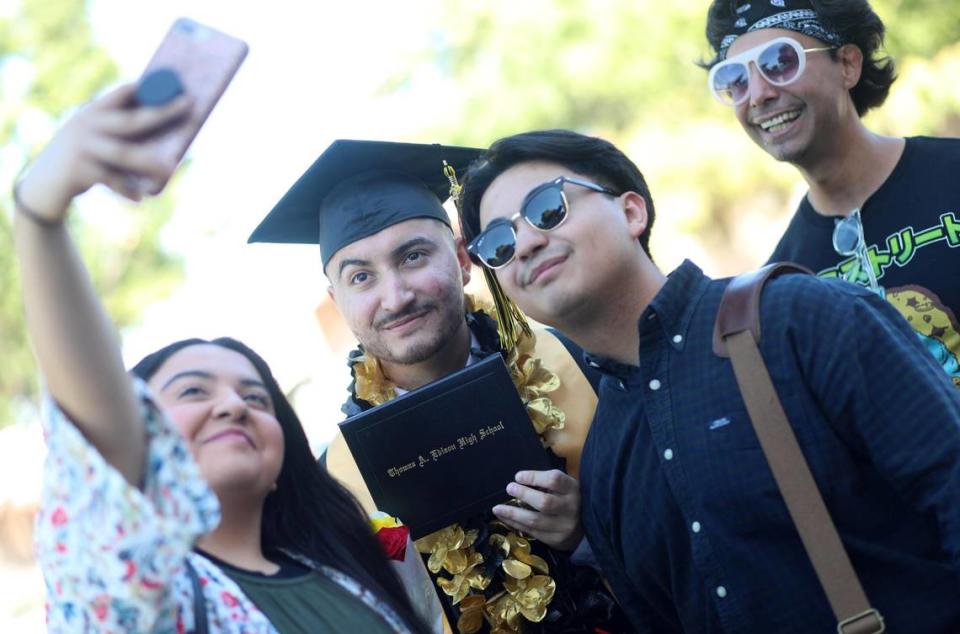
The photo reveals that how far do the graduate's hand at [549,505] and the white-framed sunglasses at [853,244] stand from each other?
3.68 feet

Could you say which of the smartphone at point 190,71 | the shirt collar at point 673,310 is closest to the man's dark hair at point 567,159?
the shirt collar at point 673,310

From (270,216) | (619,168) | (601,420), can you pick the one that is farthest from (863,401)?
(270,216)

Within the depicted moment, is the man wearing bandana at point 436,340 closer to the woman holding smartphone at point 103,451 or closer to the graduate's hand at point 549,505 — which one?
the graduate's hand at point 549,505

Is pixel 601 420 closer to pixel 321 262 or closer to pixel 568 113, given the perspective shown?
pixel 321 262

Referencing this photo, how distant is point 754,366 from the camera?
2713 millimetres

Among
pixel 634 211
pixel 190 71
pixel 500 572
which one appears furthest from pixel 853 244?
pixel 190 71

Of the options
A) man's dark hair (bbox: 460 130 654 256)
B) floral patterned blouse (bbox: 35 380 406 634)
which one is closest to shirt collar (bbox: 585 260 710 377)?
man's dark hair (bbox: 460 130 654 256)

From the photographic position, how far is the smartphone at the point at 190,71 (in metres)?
1.89

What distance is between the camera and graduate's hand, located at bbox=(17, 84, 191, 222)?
1.84m

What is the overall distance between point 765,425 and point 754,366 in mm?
134

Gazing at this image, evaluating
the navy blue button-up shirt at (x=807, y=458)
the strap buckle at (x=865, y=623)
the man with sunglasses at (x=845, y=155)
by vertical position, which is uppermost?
the man with sunglasses at (x=845, y=155)

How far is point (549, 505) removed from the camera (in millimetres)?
3291

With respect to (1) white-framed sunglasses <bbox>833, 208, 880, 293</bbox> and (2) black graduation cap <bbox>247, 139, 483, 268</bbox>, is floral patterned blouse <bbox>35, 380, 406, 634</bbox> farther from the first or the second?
(1) white-framed sunglasses <bbox>833, 208, 880, 293</bbox>

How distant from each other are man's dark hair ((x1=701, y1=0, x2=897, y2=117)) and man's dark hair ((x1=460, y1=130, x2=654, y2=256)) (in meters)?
1.08
